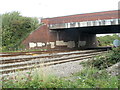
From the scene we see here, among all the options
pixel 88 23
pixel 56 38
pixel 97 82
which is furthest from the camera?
pixel 56 38

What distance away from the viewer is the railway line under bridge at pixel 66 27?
78.5 ft

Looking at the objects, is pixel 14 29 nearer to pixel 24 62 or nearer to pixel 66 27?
pixel 66 27

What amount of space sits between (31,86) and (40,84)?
25 cm

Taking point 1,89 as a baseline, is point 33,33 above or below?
above

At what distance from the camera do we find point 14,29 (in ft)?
94.2

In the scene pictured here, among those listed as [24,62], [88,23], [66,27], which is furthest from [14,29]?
[24,62]

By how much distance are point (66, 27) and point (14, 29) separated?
8.94m

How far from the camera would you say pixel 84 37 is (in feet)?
119

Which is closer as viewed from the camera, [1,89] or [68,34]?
[1,89]

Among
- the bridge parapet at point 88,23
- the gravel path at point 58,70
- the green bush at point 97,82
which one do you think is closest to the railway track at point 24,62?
the gravel path at point 58,70

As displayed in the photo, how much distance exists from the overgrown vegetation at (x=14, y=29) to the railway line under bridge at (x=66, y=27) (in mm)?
1855

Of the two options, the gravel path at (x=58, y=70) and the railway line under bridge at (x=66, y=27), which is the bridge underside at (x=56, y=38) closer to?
the railway line under bridge at (x=66, y=27)

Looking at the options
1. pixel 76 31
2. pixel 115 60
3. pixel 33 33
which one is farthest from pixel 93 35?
pixel 115 60

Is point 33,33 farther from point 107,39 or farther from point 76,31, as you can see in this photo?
point 107,39
